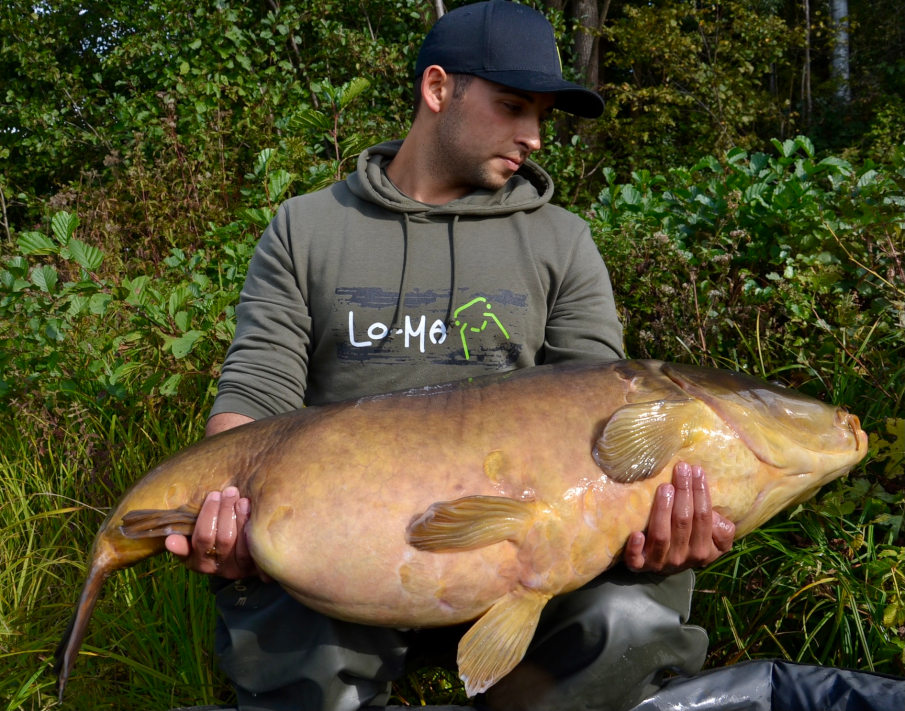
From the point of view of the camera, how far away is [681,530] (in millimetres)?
1740

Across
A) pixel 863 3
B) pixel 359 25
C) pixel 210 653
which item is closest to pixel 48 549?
pixel 210 653

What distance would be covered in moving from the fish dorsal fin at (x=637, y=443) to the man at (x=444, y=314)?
0.25 meters

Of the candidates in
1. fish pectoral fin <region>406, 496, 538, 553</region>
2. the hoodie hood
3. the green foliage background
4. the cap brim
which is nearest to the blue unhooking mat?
the green foliage background

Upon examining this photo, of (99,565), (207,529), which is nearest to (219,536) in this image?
(207,529)

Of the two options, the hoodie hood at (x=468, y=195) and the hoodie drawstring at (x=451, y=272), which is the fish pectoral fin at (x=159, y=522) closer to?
the hoodie drawstring at (x=451, y=272)

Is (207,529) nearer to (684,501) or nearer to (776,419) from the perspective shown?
(684,501)

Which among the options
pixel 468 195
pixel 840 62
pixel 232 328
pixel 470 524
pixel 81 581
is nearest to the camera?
pixel 470 524

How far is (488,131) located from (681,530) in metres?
1.25

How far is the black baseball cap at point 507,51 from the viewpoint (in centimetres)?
237

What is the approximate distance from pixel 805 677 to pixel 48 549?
232 centimetres

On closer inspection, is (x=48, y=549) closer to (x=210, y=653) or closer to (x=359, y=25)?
(x=210, y=653)

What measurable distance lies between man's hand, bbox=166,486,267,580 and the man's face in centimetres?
118

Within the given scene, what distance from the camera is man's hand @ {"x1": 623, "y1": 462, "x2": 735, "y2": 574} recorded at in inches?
67.7

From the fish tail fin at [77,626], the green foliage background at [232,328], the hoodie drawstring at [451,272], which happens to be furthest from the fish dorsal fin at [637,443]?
the fish tail fin at [77,626]
